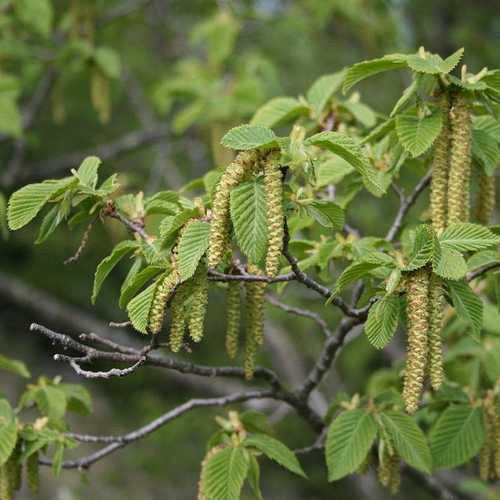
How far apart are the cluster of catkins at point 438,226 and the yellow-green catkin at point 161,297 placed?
58 cm

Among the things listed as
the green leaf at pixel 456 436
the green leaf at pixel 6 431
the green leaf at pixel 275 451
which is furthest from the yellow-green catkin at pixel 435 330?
the green leaf at pixel 6 431

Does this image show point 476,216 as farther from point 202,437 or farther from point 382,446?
point 202,437

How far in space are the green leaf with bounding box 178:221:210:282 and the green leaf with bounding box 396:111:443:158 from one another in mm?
609

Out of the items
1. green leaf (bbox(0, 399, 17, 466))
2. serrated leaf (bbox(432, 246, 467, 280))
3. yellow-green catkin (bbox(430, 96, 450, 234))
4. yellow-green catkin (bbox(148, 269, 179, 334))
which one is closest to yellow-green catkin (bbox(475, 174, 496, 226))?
yellow-green catkin (bbox(430, 96, 450, 234))

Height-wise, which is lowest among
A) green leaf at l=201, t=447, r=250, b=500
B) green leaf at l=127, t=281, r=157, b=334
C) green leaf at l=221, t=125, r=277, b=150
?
green leaf at l=201, t=447, r=250, b=500

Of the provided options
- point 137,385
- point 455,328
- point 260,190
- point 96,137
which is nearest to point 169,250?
point 260,190

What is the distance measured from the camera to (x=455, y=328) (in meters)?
3.53

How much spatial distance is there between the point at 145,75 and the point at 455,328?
18.5 ft

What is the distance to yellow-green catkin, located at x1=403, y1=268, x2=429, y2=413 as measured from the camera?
1.98m

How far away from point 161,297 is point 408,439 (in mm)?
1032

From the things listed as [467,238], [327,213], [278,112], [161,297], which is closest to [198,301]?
[161,297]

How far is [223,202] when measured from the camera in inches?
75.4

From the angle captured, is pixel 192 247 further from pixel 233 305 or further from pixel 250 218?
pixel 233 305

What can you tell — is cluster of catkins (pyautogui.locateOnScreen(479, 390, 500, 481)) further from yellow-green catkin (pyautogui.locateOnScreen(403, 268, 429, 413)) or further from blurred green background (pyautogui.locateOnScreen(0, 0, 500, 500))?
blurred green background (pyautogui.locateOnScreen(0, 0, 500, 500))
